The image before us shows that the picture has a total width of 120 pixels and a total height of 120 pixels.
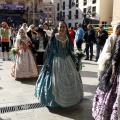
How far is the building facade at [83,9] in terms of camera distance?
3164 centimetres

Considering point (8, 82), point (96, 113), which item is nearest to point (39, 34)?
point (8, 82)

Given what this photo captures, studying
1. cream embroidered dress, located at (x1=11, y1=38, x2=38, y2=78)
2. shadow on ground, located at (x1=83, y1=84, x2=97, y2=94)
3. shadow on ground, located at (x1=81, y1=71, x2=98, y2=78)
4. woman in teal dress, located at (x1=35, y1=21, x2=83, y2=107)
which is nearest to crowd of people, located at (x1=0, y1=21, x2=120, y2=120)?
woman in teal dress, located at (x1=35, y1=21, x2=83, y2=107)

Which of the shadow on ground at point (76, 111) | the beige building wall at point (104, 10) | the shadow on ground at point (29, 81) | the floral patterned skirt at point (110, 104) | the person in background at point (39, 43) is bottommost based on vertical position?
the shadow on ground at point (76, 111)

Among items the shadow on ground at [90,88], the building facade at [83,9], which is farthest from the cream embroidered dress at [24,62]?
the building facade at [83,9]

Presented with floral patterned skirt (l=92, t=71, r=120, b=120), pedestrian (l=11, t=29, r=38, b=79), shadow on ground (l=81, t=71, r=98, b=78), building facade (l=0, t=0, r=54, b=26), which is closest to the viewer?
floral patterned skirt (l=92, t=71, r=120, b=120)

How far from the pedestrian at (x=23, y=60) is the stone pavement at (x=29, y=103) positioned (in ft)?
0.60

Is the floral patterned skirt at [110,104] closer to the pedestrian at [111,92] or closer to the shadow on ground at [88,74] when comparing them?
the pedestrian at [111,92]

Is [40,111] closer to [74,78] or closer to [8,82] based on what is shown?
[74,78]

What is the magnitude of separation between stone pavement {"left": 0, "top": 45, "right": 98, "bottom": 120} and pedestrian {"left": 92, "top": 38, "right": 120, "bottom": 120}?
1.89 feet

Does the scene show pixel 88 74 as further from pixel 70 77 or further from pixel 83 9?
pixel 83 9

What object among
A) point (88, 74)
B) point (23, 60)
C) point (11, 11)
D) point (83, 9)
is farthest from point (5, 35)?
point (11, 11)

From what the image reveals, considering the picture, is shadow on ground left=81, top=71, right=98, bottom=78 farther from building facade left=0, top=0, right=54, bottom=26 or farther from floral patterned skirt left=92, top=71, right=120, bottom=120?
building facade left=0, top=0, right=54, bottom=26

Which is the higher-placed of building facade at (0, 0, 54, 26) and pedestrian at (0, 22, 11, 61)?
Result: building facade at (0, 0, 54, 26)

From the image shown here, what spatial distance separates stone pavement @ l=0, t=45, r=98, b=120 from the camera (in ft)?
11.2
